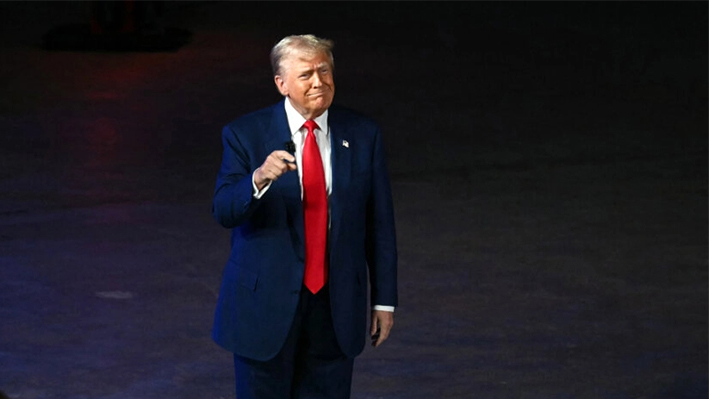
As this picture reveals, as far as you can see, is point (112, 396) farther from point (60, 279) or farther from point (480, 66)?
point (480, 66)

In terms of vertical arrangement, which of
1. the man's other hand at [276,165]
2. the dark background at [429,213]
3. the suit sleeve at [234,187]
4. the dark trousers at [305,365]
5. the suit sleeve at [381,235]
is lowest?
the dark background at [429,213]

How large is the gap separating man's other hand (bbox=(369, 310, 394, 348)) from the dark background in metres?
1.66

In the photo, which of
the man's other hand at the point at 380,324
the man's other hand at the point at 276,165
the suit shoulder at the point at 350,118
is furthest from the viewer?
the man's other hand at the point at 380,324

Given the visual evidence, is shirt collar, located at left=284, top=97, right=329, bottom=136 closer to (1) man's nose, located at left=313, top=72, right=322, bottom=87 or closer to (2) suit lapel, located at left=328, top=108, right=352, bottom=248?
(2) suit lapel, located at left=328, top=108, right=352, bottom=248

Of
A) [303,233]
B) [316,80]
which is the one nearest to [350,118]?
[316,80]

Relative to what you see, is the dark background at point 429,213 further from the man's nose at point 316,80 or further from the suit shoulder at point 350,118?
the man's nose at point 316,80

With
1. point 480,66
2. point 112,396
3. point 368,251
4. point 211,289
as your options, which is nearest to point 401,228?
point 211,289

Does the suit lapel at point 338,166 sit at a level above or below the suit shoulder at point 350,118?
below

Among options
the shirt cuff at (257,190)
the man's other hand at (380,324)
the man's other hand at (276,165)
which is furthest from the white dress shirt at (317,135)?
the man's other hand at (380,324)

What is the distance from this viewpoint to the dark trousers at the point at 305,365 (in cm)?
399

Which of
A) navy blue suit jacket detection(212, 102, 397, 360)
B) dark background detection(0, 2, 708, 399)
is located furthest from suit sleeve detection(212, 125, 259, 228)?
dark background detection(0, 2, 708, 399)

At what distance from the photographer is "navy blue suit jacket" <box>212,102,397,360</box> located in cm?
387

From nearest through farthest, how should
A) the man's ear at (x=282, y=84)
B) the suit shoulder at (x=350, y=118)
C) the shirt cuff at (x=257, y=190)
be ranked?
1. the shirt cuff at (x=257, y=190)
2. the man's ear at (x=282, y=84)
3. the suit shoulder at (x=350, y=118)

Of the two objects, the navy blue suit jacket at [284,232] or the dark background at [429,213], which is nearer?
the navy blue suit jacket at [284,232]
